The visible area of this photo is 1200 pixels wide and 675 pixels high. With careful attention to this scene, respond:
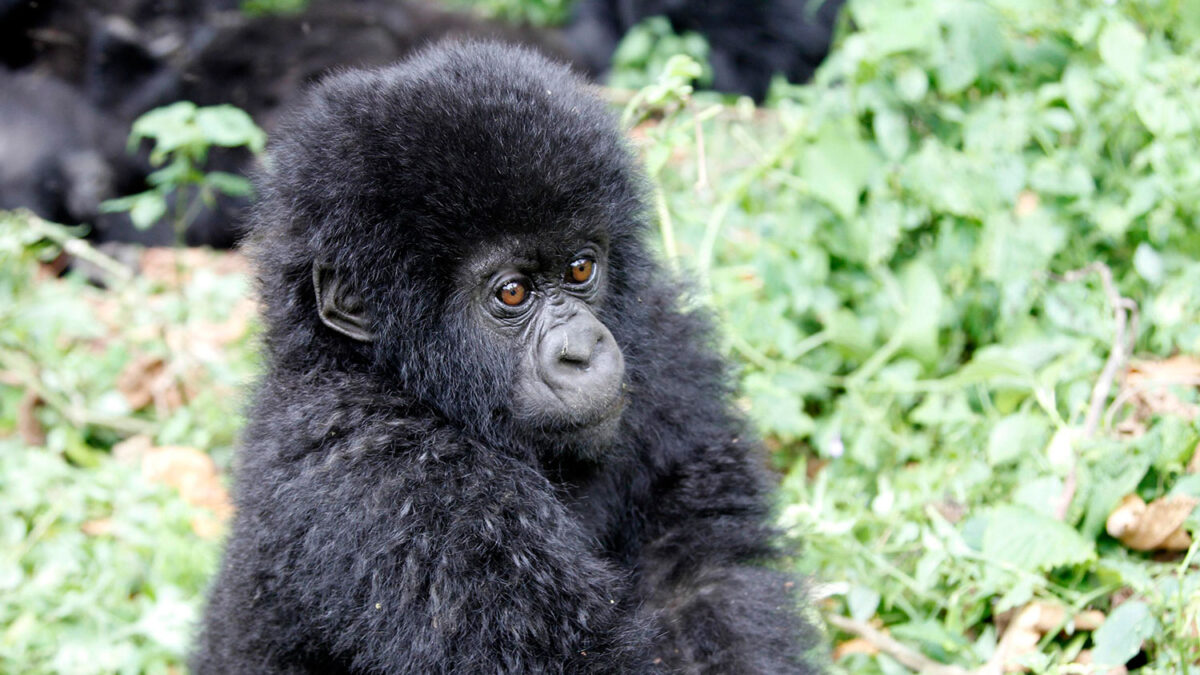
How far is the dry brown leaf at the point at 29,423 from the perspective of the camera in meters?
4.65

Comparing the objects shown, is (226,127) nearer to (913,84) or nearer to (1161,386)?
(913,84)

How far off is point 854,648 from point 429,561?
1.37m

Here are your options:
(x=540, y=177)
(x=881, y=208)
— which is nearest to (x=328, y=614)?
(x=540, y=177)

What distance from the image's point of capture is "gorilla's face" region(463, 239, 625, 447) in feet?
8.90

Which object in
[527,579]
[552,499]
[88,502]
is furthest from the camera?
[88,502]

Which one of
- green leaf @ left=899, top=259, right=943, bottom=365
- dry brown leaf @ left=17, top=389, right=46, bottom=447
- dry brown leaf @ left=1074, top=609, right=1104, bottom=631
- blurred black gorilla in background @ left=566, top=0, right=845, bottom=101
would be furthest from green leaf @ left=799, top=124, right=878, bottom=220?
dry brown leaf @ left=17, top=389, right=46, bottom=447

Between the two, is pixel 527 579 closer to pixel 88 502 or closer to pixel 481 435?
pixel 481 435

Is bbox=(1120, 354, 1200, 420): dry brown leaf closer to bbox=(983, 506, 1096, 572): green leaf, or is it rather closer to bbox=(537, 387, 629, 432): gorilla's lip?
bbox=(983, 506, 1096, 572): green leaf

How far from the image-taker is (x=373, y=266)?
105 inches

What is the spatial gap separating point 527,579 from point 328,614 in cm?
49

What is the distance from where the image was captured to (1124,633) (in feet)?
8.84

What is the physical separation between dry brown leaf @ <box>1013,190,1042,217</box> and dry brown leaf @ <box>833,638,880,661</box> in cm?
181

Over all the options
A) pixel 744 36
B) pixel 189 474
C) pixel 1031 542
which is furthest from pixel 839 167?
pixel 744 36

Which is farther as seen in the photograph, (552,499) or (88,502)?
(88,502)
